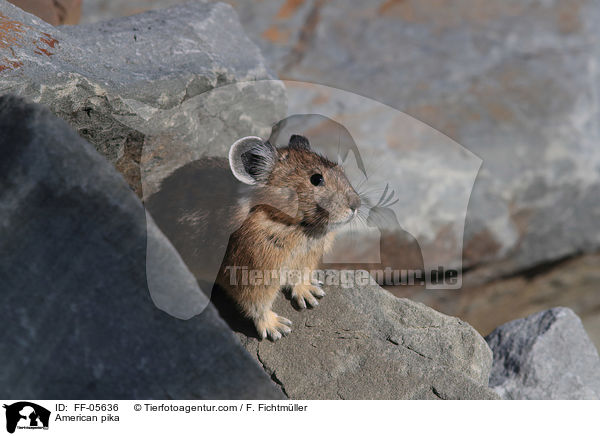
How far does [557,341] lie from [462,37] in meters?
6.61

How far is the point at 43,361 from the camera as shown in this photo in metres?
4.52

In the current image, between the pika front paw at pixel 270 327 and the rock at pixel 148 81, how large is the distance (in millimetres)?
1711

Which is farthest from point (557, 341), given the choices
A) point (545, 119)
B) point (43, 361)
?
point (43, 361)

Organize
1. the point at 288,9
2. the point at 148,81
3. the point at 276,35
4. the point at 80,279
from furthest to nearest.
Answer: the point at 288,9, the point at 276,35, the point at 148,81, the point at 80,279

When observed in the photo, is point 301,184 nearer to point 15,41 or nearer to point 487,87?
point 15,41

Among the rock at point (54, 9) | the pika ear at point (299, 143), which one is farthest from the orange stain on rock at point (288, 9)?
the pika ear at point (299, 143)

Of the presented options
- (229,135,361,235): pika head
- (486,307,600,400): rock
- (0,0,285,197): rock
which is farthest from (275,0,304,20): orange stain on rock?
(486,307,600,400): rock

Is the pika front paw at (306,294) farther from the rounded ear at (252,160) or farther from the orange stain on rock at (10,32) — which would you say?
the orange stain on rock at (10,32)

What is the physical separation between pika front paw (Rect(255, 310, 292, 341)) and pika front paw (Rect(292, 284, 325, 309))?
13.6 inches

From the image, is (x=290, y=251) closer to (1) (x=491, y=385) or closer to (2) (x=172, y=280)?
(2) (x=172, y=280)

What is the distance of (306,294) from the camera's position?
6754mm

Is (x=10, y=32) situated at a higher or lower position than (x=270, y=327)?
higher

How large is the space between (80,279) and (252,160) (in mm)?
2134
